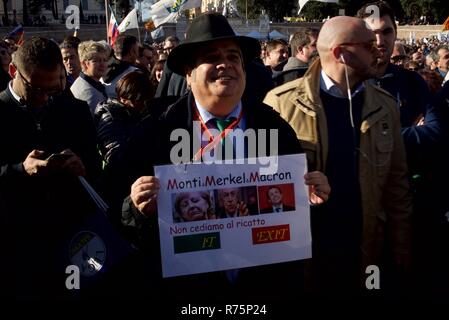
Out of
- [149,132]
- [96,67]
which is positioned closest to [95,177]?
[149,132]

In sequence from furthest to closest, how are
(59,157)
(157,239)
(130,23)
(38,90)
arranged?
(130,23), (38,90), (59,157), (157,239)

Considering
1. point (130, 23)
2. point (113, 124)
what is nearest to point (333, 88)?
point (113, 124)

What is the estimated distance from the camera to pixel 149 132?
2.86 metres

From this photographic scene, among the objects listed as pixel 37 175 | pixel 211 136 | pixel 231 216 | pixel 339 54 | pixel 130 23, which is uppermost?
pixel 130 23

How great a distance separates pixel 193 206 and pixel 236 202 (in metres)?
0.20

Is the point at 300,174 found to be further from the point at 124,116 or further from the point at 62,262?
the point at 124,116

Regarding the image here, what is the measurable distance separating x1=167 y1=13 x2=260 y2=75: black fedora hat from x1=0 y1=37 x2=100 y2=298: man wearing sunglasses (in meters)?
0.87

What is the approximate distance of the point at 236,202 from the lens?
271cm

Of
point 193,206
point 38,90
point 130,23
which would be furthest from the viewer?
point 130,23

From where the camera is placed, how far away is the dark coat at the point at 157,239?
281 cm

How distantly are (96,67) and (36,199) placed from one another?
3.42 metres

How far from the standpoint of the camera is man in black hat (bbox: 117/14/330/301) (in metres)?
2.76

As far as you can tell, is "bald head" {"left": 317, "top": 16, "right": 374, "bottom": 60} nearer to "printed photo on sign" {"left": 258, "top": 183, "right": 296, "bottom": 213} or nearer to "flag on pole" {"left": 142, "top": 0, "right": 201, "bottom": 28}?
"printed photo on sign" {"left": 258, "top": 183, "right": 296, "bottom": 213}

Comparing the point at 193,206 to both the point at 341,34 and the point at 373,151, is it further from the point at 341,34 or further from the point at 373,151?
the point at 341,34
